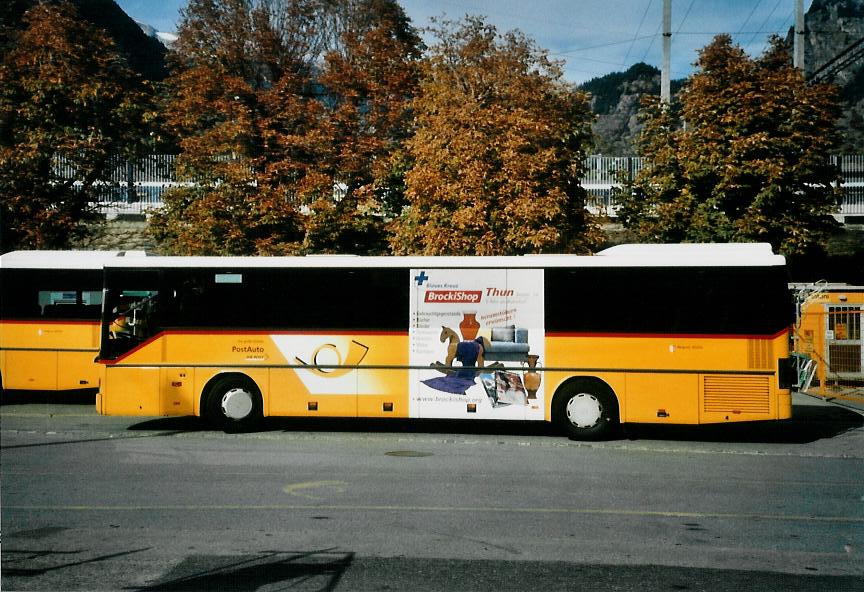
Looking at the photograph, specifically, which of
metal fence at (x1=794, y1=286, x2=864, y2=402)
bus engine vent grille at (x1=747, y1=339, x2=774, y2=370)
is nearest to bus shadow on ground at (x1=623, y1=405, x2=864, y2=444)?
bus engine vent grille at (x1=747, y1=339, x2=774, y2=370)

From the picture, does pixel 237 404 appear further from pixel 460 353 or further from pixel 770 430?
pixel 770 430

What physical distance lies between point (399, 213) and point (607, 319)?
Result: 52.3ft

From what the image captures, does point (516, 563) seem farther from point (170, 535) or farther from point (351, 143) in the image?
point (351, 143)

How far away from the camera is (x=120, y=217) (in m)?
39.9

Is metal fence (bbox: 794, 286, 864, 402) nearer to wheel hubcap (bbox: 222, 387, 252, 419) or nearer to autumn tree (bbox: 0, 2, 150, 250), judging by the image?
wheel hubcap (bbox: 222, 387, 252, 419)

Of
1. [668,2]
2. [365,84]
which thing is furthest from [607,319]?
[668,2]

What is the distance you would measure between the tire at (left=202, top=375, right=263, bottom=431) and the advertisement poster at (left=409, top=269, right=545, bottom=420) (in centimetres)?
288

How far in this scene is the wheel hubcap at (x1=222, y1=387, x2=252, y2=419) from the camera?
52.5ft

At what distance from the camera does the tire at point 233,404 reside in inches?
629

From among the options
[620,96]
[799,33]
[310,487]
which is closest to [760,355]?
[310,487]

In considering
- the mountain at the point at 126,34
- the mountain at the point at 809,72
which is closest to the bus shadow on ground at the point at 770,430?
the mountain at the point at 126,34

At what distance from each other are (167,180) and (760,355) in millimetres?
25664

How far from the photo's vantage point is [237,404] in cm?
1600

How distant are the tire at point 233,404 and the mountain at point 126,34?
2047 cm
